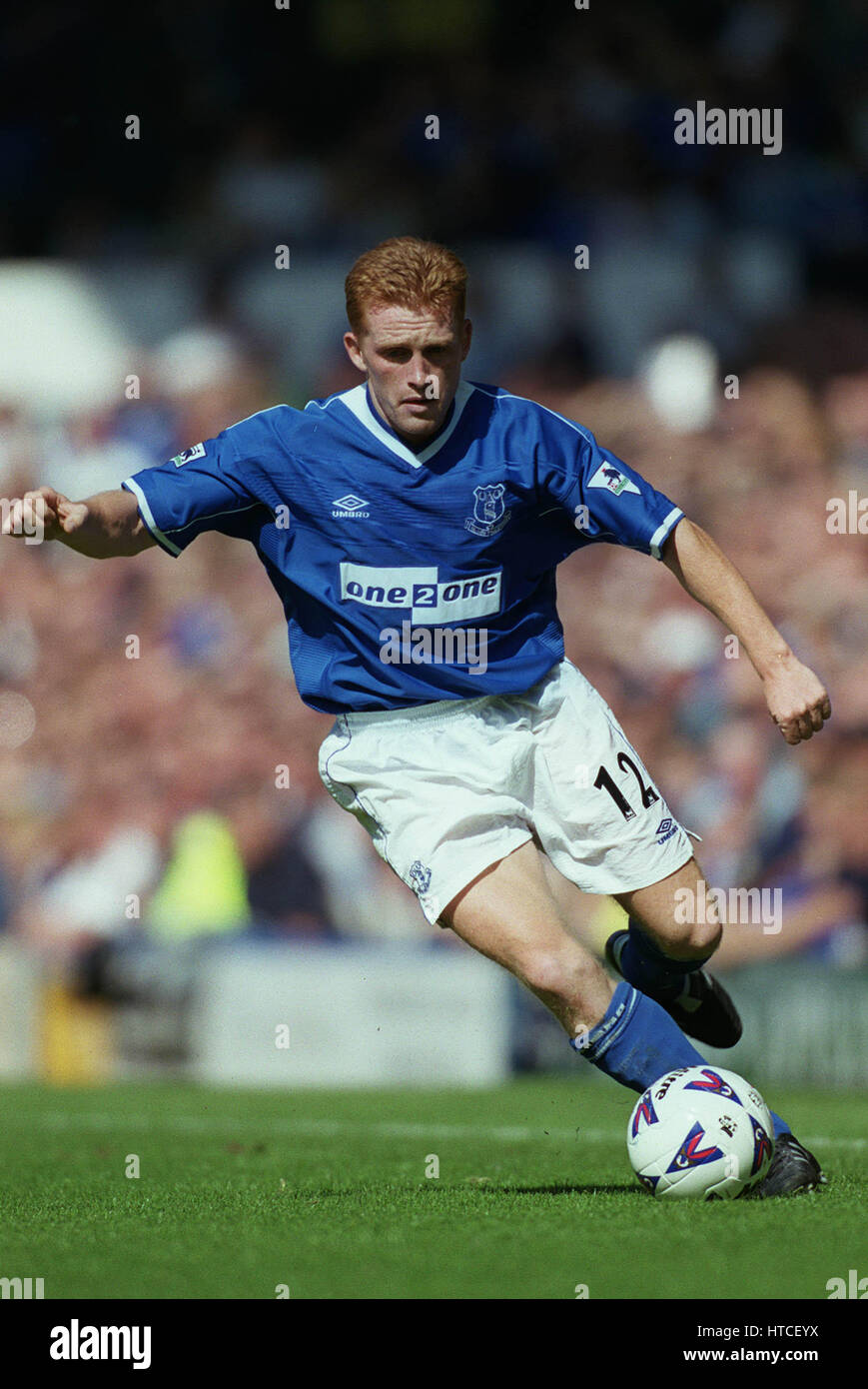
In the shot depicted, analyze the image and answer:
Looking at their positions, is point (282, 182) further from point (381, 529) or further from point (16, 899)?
point (381, 529)

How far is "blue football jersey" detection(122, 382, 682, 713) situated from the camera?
5.05m

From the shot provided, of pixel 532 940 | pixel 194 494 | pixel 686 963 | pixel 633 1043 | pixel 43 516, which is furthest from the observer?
pixel 686 963

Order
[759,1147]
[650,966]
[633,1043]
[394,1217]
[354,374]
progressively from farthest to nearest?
1. [354,374]
2. [650,966]
3. [633,1043]
4. [759,1147]
5. [394,1217]

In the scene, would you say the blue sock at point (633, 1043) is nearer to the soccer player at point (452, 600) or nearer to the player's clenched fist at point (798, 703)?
the soccer player at point (452, 600)

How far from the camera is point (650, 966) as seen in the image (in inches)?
215

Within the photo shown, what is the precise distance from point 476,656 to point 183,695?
893cm

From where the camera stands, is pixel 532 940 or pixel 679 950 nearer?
pixel 532 940

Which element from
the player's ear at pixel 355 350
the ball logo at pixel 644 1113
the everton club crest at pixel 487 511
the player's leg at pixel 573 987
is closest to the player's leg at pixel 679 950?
the player's leg at pixel 573 987

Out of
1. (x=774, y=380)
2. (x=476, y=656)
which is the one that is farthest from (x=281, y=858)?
(x=476, y=656)

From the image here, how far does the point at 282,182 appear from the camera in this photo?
16078 millimetres

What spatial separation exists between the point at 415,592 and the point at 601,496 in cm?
54

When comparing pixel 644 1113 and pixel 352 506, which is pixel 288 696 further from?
pixel 644 1113

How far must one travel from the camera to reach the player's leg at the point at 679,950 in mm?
5168

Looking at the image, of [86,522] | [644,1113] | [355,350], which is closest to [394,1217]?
[644,1113]
